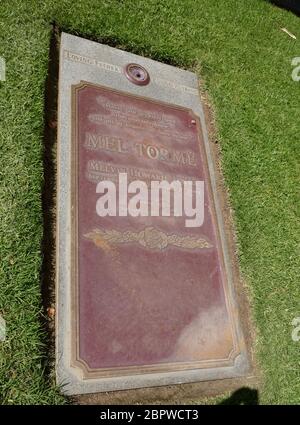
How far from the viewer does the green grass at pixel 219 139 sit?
102 inches

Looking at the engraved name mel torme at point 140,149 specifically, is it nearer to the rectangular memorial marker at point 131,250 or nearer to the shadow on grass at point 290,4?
the rectangular memorial marker at point 131,250

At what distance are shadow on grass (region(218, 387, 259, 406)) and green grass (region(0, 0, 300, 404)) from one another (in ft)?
0.21

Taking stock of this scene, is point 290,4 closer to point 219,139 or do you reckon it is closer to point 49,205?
point 219,139

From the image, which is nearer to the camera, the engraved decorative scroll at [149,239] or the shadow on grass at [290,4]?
the engraved decorative scroll at [149,239]

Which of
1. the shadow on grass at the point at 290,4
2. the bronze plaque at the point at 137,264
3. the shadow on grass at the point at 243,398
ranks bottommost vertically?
the shadow on grass at the point at 243,398

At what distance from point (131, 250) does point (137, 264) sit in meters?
0.11

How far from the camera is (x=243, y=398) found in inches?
113

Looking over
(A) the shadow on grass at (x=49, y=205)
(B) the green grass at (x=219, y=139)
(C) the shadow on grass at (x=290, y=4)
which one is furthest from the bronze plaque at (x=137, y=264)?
(C) the shadow on grass at (x=290, y=4)

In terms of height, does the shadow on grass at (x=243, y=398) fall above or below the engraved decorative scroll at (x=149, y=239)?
below

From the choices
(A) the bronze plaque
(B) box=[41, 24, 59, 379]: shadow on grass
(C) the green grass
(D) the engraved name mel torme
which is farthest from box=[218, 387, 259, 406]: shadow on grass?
(D) the engraved name mel torme

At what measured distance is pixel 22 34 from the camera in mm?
3709

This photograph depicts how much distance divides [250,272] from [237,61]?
273cm

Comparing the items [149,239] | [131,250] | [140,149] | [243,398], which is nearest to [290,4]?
[140,149]
